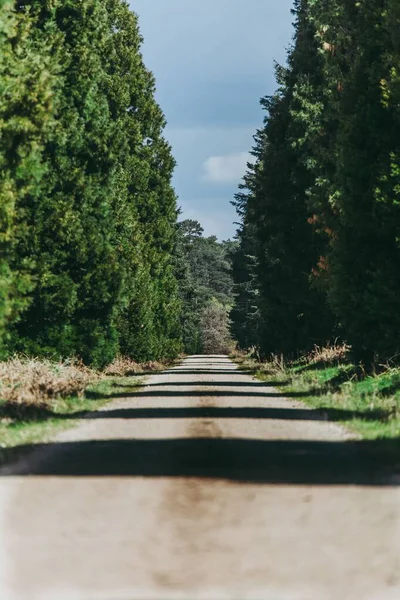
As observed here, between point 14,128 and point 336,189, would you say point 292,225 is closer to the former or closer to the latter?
point 336,189

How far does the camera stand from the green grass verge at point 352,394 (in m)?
16.2

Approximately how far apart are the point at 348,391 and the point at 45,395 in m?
6.53

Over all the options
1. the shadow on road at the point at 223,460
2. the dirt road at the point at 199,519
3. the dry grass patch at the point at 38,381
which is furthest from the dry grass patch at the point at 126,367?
the dirt road at the point at 199,519

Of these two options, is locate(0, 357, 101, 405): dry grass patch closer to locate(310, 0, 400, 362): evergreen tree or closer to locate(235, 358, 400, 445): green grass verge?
locate(235, 358, 400, 445): green grass verge

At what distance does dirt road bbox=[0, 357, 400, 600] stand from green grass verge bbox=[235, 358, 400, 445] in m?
1.07

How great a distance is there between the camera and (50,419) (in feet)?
59.2

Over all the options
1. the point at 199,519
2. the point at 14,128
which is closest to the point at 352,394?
the point at 14,128

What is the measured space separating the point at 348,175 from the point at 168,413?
9321 millimetres

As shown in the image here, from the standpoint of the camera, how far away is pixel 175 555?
23.9ft

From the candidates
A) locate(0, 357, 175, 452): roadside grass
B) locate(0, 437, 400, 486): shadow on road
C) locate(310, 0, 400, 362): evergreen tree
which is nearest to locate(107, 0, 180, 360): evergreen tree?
locate(0, 357, 175, 452): roadside grass

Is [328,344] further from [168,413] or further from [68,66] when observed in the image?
[168,413]

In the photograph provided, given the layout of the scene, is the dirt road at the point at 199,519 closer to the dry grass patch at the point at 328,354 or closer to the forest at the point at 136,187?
the forest at the point at 136,187

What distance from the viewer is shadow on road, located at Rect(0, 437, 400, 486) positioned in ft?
36.6

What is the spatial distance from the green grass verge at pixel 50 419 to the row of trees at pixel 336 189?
6349 mm
